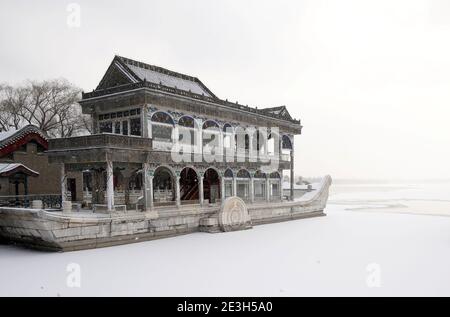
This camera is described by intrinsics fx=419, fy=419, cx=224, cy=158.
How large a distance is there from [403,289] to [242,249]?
311 inches

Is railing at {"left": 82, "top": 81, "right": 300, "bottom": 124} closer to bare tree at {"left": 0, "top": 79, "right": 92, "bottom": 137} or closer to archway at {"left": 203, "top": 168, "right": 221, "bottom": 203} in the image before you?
archway at {"left": 203, "top": 168, "right": 221, "bottom": 203}

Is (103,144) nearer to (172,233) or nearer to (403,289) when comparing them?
(172,233)

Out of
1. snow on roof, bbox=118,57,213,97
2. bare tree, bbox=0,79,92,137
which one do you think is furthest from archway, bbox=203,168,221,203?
bare tree, bbox=0,79,92,137

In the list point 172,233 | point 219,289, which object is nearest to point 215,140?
point 172,233

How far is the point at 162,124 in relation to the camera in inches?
915

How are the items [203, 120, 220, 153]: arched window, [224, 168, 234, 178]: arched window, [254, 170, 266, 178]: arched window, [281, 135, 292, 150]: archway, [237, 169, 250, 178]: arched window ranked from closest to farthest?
[203, 120, 220, 153]: arched window, [224, 168, 234, 178]: arched window, [237, 169, 250, 178]: arched window, [254, 170, 266, 178]: arched window, [281, 135, 292, 150]: archway

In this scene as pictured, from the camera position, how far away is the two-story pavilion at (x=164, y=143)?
70.6ft

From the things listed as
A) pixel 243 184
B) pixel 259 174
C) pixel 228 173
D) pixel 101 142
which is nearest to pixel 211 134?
pixel 228 173

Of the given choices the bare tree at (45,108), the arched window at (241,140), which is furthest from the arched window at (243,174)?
the bare tree at (45,108)

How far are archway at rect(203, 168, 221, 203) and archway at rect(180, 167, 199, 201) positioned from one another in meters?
0.81

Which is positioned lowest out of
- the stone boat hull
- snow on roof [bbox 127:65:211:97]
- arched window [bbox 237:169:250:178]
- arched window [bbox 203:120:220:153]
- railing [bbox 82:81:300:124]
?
the stone boat hull

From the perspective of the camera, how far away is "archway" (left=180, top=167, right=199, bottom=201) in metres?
28.4

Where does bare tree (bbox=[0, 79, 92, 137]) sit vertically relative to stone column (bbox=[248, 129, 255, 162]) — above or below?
above

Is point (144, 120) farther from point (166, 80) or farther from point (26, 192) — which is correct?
point (26, 192)
